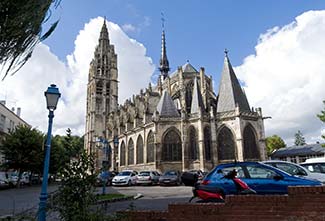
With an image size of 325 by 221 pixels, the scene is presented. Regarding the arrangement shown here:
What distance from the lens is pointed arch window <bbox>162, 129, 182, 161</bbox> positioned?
3909 centimetres

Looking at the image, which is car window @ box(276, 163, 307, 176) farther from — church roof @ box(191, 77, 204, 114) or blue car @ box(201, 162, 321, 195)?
church roof @ box(191, 77, 204, 114)

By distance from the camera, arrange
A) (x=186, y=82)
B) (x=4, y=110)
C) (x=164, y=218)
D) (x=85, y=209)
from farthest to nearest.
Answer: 1. (x=186, y=82)
2. (x=4, y=110)
3. (x=164, y=218)
4. (x=85, y=209)

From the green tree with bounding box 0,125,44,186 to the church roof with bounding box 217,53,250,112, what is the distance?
25.2 meters

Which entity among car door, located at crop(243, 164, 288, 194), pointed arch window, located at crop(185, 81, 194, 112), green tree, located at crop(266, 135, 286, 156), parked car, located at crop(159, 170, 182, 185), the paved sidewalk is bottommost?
the paved sidewalk

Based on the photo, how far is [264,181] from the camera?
8.20m

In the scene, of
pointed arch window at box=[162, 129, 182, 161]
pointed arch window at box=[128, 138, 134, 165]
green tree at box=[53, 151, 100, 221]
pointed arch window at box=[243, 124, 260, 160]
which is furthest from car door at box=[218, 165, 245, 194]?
pointed arch window at box=[128, 138, 134, 165]

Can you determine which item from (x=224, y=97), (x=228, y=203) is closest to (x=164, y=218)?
(x=228, y=203)

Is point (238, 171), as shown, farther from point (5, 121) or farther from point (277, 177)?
point (5, 121)

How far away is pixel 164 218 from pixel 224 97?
1458 inches

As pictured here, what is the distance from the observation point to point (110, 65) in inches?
2746

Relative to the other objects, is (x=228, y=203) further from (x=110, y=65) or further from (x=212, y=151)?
(x=110, y=65)

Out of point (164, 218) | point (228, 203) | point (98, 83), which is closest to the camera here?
point (228, 203)

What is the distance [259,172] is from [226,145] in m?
30.4

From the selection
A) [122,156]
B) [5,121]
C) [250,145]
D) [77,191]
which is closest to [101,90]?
[122,156]
